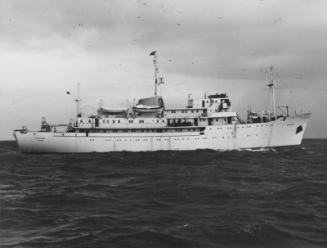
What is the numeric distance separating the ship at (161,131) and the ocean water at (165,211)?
2268cm

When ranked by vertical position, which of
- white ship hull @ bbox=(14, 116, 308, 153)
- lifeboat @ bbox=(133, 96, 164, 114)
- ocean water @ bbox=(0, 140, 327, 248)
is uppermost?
lifeboat @ bbox=(133, 96, 164, 114)

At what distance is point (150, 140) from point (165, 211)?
33284mm

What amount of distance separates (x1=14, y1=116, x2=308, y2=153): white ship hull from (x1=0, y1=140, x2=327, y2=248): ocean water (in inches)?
885

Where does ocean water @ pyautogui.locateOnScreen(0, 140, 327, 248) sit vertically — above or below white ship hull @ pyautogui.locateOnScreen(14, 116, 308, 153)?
below

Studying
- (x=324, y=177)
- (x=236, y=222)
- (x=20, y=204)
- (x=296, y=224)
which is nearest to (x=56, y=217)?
(x=20, y=204)

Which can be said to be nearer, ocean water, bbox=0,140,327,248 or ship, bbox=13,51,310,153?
ocean water, bbox=0,140,327,248

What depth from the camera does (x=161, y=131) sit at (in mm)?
48625

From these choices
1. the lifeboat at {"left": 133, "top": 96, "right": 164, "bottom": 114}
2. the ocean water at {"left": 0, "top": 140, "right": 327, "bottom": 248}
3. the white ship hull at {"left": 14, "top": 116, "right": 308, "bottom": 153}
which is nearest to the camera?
the ocean water at {"left": 0, "top": 140, "right": 327, "bottom": 248}

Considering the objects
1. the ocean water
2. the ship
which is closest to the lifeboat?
the ship

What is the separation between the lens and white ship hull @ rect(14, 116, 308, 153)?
46656 mm

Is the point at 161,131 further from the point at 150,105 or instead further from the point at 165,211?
the point at 165,211

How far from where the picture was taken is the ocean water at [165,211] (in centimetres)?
1045

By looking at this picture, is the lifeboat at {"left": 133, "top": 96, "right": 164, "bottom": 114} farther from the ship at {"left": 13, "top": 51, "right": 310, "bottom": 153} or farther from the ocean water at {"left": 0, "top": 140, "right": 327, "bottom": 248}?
the ocean water at {"left": 0, "top": 140, "right": 327, "bottom": 248}

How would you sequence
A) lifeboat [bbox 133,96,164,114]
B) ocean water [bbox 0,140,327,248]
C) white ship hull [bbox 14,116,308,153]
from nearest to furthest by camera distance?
ocean water [bbox 0,140,327,248], white ship hull [bbox 14,116,308,153], lifeboat [bbox 133,96,164,114]
